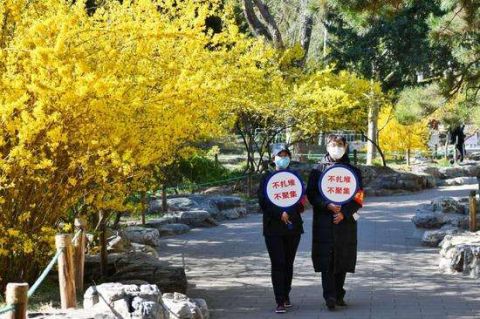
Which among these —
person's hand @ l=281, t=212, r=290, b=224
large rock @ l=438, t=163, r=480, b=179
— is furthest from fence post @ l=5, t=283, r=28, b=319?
large rock @ l=438, t=163, r=480, b=179

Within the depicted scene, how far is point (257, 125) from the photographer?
2270 centimetres

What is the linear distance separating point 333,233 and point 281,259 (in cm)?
52

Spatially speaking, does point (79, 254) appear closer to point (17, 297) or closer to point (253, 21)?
point (17, 297)

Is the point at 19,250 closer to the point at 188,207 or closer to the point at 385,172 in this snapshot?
the point at 188,207

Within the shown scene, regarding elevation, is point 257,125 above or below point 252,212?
above

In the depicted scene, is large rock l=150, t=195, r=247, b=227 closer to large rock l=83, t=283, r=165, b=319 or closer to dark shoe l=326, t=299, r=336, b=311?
dark shoe l=326, t=299, r=336, b=311

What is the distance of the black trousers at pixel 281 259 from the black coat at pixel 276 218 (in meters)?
0.05

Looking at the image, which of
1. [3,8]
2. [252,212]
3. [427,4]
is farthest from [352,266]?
[427,4]

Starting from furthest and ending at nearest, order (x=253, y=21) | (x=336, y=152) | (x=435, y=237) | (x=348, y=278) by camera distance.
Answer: (x=253, y=21), (x=435, y=237), (x=348, y=278), (x=336, y=152)

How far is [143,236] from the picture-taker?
43.2 feet

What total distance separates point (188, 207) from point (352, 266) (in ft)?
33.8

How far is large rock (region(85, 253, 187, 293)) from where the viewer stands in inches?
327

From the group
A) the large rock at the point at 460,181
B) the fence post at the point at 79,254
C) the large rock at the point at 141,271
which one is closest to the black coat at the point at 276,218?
the large rock at the point at 141,271

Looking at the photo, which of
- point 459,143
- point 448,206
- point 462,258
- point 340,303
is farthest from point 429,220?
point 459,143
